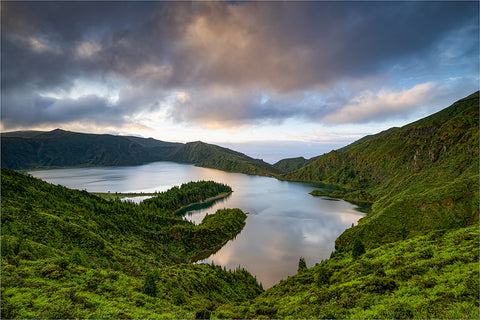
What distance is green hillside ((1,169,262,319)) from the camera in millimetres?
22500

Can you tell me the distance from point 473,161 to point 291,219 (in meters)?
117

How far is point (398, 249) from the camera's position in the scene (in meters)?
36.1

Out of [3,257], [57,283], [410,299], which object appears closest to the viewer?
[410,299]

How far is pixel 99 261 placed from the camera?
1769 inches

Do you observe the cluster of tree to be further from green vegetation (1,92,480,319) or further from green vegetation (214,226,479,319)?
green vegetation (214,226,479,319)

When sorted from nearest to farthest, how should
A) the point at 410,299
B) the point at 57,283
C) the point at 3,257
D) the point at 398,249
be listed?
1. the point at 410,299
2. the point at 57,283
3. the point at 3,257
4. the point at 398,249

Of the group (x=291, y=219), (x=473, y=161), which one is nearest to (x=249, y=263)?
(x=291, y=219)

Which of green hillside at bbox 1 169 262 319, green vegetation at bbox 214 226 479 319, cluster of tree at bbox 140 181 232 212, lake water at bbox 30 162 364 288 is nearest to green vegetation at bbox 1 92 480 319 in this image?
green vegetation at bbox 214 226 479 319

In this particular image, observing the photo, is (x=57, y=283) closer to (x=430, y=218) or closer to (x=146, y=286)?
(x=146, y=286)

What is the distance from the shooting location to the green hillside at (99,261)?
22500mm

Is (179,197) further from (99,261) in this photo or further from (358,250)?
(358,250)

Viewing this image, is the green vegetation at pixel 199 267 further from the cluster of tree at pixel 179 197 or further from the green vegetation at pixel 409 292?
Result: the cluster of tree at pixel 179 197

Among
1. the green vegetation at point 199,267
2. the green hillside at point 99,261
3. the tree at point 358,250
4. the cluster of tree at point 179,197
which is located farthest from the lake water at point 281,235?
the tree at point 358,250

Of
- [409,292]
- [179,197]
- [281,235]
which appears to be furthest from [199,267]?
[179,197]
